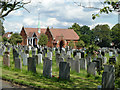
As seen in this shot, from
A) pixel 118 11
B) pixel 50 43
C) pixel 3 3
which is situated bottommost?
pixel 50 43

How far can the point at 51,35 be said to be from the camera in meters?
60.5

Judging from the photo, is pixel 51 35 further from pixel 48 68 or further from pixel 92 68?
pixel 48 68

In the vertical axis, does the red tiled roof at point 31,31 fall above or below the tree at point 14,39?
above

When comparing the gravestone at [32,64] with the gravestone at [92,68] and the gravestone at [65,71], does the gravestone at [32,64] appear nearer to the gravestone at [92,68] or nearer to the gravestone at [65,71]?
the gravestone at [65,71]

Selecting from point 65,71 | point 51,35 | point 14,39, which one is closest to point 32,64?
point 65,71

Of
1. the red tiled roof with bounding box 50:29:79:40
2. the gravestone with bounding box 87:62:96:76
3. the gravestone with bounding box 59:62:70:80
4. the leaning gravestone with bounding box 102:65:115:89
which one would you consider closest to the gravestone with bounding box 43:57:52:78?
the gravestone with bounding box 59:62:70:80

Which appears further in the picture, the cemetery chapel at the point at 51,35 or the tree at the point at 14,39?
the cemetery chapel at the point at 51,35

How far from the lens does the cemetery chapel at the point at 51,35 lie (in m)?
58.7

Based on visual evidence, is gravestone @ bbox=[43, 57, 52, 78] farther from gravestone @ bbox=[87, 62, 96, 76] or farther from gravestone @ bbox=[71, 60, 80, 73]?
gravestone @ bbox=[87, 62, 96, 76]

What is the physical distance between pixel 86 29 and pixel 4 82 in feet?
292

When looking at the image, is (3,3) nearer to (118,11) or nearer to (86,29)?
(118,11)

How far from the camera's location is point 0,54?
22.1 m

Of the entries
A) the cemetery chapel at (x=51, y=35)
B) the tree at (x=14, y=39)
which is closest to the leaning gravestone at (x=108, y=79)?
the cemetery chapel at (x=51, y=35)

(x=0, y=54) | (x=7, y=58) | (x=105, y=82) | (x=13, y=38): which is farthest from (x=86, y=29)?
(x=105, y=82)
